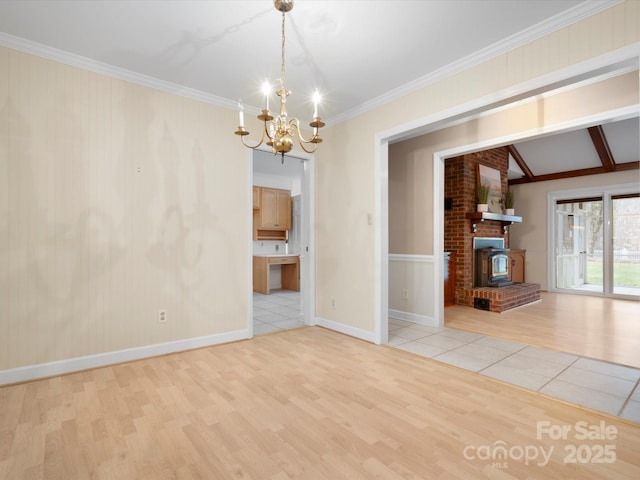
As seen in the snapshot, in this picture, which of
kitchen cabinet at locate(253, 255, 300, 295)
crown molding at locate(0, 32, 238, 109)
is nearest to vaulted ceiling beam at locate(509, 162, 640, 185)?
kitchen cabinet at locate(253, 255, 300, 295)

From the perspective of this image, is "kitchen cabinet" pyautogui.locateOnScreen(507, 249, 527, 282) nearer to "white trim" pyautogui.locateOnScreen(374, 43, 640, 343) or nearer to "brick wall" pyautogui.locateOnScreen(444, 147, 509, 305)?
"brick wall" pyautogui.locateOnScreen(444, 147, 509, 305)

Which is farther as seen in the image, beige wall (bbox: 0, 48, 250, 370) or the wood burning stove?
the wood burning stove

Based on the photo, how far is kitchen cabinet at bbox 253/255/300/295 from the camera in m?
6.96

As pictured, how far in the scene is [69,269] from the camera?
9.21 ft

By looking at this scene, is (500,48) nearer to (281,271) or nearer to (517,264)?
(517,264)

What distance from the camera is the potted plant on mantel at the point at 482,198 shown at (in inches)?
223

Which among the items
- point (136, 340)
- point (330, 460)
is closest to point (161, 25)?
point (136, 340)

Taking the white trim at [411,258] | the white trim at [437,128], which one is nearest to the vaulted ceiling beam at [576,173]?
the white trim at [437,128]

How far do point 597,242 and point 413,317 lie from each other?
5.26 metres

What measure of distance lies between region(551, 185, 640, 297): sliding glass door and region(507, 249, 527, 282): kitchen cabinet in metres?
0.62

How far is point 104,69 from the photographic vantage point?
9.76 ft

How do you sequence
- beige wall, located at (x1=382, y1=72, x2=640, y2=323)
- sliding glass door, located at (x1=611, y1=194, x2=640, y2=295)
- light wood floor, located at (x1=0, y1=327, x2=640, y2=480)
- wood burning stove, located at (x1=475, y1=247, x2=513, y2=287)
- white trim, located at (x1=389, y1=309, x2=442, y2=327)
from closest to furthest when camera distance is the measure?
light wood floor, located at (x1=0, y1=327, x2=640, y2=480)
beige wall, located at (x1=382, y1=72, x2=640, y2=323)
white trim, located at (x1=389, y1=309, x2=442, y2=327)
wood burning stove, located at (x1=475, y1=247, x2=513, y2=287)
sliding glass door, located at (x1=611, y1=194, x2=640, y2=295)

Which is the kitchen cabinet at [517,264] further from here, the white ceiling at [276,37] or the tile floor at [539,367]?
the white ceiling at [276,37]

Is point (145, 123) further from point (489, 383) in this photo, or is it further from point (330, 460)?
point (489, 383)
